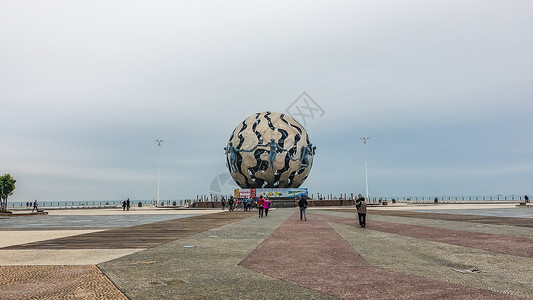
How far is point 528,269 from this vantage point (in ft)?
22.1

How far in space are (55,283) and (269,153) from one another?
124ft

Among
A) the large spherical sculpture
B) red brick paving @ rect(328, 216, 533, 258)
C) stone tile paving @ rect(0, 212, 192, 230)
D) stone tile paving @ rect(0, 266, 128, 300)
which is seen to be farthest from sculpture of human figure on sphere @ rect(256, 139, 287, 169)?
stone tile paving @ rect(0, 266, 128, 300)

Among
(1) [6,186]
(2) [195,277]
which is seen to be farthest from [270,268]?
(1) [6,186]

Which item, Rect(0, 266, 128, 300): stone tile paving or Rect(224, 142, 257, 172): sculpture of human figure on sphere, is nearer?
Rect(0, 266, 128, 300): stone tile paving

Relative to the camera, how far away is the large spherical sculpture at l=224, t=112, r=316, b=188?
4350 cm

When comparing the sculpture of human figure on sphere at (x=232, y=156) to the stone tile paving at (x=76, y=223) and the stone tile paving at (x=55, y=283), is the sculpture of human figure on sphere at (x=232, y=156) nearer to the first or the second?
the stone tile paving at (x=76, y=223)

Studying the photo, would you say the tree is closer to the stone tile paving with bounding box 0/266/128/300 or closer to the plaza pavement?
the plaza pavement

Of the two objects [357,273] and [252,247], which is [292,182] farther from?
[357,273]

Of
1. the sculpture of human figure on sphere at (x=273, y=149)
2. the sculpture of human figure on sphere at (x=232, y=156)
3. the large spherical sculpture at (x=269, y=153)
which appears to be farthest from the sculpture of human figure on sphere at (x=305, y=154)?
the sculpture of human figure on sphere at (x=232, y=156)

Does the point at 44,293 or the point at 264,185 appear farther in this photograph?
the point at 264,185

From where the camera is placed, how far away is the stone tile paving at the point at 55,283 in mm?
4941

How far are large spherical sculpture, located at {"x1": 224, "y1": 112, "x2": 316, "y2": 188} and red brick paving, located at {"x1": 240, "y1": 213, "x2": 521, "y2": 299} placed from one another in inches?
1332

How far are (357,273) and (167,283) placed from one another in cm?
325

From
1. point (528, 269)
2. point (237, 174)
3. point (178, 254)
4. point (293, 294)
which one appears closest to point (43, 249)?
point (178, 254)
